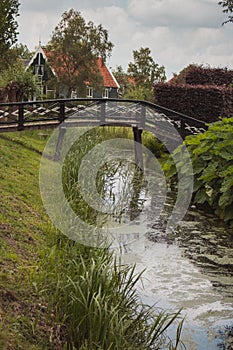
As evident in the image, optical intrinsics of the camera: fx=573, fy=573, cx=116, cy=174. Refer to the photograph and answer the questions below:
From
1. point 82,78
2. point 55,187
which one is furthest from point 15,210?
point 82,78

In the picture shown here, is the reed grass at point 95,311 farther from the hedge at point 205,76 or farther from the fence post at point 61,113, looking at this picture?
the hedge at point 205,76

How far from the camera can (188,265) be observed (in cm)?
741

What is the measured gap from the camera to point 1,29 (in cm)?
2220

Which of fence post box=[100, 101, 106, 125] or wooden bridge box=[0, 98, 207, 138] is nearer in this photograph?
wooden bridge box=[0, 98, 207, 138]

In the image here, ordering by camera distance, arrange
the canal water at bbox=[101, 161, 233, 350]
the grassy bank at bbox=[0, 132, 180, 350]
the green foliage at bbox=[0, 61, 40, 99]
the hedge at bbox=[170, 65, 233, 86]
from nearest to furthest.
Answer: the grassy bank at bbox=[0, 132, 180, 350] < the canal water at bbox=[101, 161, 233, 350] < the hedge at bbox=[170, 65, 233, 86] < the green foliage at bbox=[0, 61, 40, 99]

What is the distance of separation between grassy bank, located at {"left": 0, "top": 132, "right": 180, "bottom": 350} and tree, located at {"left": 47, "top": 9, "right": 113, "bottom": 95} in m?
26.5

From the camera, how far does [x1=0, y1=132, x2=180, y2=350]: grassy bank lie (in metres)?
4.50

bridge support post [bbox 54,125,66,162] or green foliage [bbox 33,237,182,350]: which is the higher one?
bridge support post [bbox 54,125,66,162]

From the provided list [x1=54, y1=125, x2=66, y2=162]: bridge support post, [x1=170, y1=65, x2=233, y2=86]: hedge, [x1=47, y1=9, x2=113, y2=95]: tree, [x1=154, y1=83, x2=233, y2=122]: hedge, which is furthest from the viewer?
[x1=47, y1=9, x2=113, y2=95]: tree

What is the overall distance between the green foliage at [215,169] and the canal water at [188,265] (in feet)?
0.92

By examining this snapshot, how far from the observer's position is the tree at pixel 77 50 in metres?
32.5

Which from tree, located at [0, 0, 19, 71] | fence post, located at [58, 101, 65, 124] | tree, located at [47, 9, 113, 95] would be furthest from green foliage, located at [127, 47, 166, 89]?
fence post, located at [58, 101, 65, 124]

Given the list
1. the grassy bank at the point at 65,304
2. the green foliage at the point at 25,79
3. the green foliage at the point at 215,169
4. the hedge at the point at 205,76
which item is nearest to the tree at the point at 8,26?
the green foliage at the point at 25,79

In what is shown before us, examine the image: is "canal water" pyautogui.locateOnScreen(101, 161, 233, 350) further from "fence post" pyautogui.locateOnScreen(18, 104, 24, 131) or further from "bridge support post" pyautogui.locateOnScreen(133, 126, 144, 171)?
"bridge support post" pyautogui.locateOnScreen(133, 126, 144, 171)
